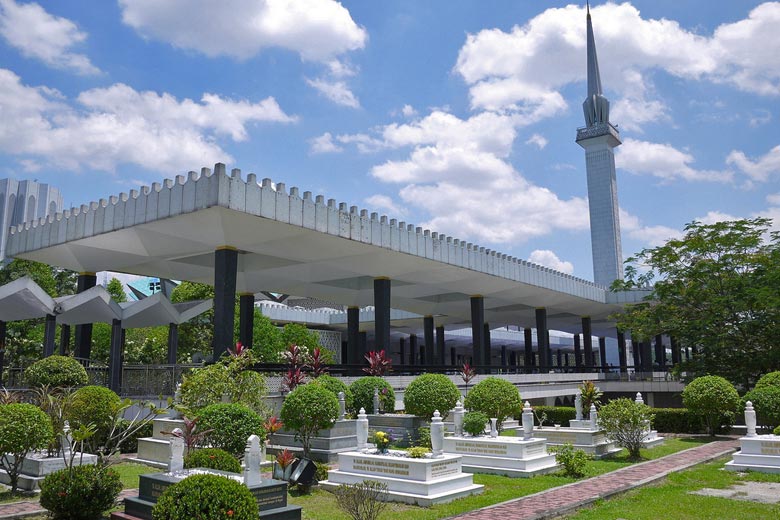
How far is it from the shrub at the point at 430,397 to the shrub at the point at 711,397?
911cm

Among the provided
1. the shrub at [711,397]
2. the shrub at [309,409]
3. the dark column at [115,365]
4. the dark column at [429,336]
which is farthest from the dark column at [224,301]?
the dark column at [429,336]

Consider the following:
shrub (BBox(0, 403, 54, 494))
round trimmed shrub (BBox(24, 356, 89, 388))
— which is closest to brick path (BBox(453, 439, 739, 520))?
shrub (BBox(0, 403, 54, 494))

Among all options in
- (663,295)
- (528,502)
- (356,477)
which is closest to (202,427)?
(356,477)

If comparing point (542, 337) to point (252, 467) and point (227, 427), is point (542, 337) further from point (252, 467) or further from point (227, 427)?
point (252, 467)

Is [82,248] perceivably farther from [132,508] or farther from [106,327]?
[106,327]

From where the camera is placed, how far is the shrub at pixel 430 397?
1812 cm

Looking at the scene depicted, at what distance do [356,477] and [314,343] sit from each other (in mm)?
34222

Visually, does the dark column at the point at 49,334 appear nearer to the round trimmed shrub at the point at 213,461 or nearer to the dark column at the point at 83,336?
the dark column at the point at 83,336

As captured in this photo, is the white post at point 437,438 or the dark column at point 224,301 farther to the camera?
the dark column at point 224,301

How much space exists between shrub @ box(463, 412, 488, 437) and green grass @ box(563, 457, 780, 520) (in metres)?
4.43

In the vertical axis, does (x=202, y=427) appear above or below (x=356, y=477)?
above

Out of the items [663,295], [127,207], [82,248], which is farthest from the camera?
[663,295]

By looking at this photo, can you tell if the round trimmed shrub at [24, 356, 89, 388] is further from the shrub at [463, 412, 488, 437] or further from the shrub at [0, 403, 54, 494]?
the shrub at [463, 412, 488, 437]

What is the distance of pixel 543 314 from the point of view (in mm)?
42469
